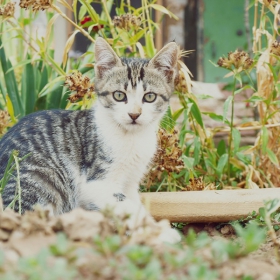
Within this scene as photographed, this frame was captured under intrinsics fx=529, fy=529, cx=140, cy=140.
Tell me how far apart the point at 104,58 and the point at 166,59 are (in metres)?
0.30

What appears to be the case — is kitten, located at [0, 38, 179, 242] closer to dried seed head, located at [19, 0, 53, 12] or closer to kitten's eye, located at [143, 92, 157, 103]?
kitten's eye, located at [143, 92, 157, 103]

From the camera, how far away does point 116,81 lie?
2498 mm

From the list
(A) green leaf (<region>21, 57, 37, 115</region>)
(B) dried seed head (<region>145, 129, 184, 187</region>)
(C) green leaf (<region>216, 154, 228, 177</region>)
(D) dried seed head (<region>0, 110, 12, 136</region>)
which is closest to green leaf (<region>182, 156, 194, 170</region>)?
(B) dried seed head (<region>145, 129, 184, 187</region>)

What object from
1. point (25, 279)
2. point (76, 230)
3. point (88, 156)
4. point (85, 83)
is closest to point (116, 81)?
point (85, 83)

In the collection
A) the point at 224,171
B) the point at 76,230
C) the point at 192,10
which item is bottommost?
the point at 224,171

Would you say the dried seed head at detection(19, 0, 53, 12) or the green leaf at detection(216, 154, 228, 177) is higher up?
the dried seed head at detection(19, 0, 53, 12)

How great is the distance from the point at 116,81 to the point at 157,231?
1.43 meters

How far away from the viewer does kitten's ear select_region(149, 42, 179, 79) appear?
2.50m

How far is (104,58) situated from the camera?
Result: 2523 millimetres

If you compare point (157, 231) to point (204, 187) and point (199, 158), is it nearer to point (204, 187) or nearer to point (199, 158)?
point (204, 187)

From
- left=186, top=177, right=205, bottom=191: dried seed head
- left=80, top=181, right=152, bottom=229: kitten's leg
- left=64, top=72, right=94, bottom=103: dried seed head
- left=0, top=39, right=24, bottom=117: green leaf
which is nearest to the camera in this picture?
left=80, top=181, right=152, bottom=229: kitten's leg

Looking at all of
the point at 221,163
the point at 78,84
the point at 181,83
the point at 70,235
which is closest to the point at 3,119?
the point at 78,84

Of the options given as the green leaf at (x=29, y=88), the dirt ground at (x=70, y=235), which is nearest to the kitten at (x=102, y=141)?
the green leaf at (x=29, y=88)

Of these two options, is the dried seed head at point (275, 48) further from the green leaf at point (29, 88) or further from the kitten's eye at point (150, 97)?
the green leaf at point (29, 88)
